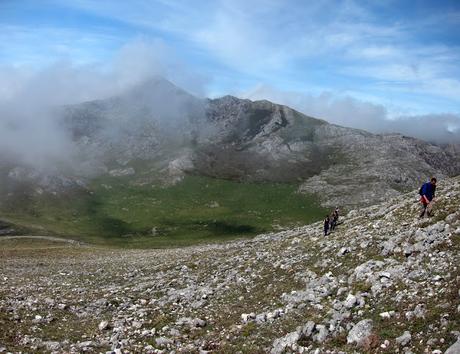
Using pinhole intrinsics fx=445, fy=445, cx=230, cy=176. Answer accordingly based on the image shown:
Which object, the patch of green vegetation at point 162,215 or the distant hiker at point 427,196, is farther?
the patch of green vegetation at point 162,215

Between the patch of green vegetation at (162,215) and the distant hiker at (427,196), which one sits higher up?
the distant hiker at (427,196)

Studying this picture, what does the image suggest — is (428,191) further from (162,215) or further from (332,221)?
(162,215)

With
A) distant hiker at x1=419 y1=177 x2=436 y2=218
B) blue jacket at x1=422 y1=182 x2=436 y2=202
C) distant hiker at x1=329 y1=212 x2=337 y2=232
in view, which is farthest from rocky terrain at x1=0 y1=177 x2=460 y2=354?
distant hiker at x1=329 y1=212 x2=337 y2=232

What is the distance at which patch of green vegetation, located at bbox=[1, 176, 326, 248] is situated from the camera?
146 meters

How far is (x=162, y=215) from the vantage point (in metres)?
174

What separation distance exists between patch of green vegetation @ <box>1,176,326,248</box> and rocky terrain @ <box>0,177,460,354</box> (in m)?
92.4

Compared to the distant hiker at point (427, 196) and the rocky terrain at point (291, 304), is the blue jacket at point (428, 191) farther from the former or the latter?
the rocky terrain at point (291, 304)

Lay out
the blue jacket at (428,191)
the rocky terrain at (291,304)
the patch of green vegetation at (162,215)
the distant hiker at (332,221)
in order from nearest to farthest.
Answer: the rocky terrain at (291,304), the blue jacket at (428,191), the distant hiker at (332,221), the patch of green vegetation at (162,215)

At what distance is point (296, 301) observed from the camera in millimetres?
24281

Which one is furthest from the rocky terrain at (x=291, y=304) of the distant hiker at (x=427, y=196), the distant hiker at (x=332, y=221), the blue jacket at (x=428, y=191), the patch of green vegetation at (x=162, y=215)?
the patch of green vegetation at (x=162, y=215)

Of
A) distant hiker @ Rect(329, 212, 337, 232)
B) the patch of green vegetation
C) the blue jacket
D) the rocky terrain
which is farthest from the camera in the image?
the patch of green vegetation

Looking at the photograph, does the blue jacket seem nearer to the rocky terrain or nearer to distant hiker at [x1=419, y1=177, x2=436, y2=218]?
distant hiker at [x1=419, y1=177, x2=436, y2=218]

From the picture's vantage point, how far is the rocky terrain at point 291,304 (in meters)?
18.9

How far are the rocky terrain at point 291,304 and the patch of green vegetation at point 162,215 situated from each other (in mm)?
92447
